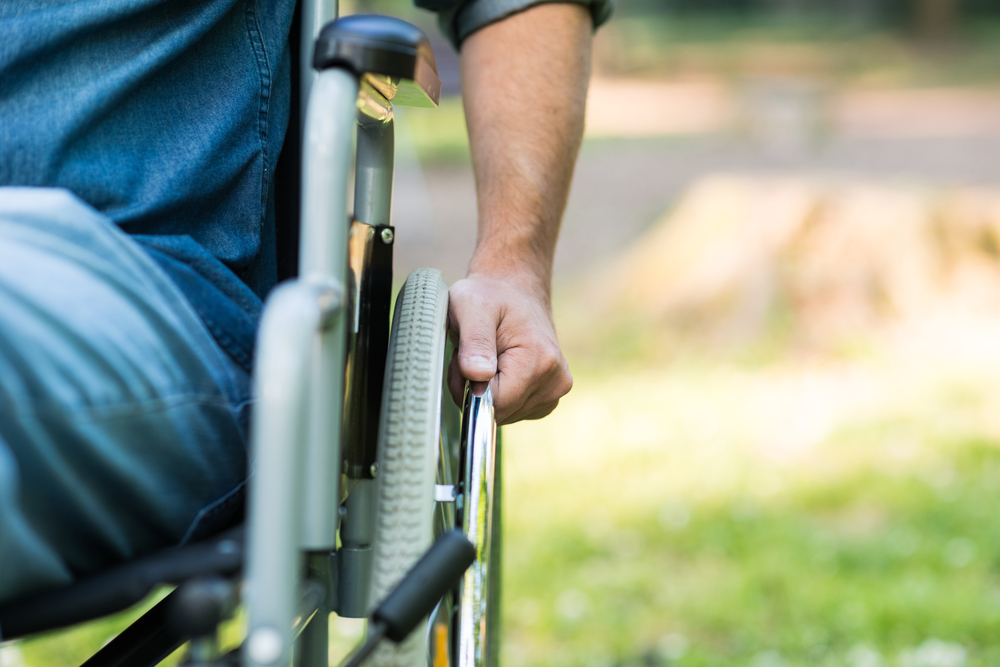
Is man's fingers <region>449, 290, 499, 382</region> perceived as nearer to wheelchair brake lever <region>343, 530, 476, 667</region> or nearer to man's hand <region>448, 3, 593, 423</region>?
man's hand <region>448, 3, 593, 423</region>

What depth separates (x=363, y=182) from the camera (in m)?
0.95

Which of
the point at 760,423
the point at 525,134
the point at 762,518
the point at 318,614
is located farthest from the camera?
the point at 760,423

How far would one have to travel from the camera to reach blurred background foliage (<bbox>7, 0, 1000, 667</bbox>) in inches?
86.7

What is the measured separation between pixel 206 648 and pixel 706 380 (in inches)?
136

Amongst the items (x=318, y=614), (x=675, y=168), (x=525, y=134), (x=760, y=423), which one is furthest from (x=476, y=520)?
(x=675, y=168)

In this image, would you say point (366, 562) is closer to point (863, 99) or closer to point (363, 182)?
point (363, 182)

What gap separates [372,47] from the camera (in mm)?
723

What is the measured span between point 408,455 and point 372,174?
0.98 feet

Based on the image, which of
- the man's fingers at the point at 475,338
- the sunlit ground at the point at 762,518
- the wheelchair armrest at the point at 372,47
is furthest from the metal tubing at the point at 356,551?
the sunlit ground at the point at 762,518

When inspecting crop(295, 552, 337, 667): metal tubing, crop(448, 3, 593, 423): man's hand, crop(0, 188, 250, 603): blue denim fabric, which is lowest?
crop(295, 552, 337, 667): metal tubing

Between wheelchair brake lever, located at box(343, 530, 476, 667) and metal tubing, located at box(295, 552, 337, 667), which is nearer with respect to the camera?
wheelchair brake lever, located at box(343, 530, 476, 667)

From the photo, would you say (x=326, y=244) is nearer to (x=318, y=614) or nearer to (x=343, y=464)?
(x=343, y=464)

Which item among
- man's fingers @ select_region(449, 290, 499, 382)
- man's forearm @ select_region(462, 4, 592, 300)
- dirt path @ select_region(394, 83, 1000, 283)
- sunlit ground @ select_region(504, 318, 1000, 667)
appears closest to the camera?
man's fingers @ select_region(449, 290, 499, 382)

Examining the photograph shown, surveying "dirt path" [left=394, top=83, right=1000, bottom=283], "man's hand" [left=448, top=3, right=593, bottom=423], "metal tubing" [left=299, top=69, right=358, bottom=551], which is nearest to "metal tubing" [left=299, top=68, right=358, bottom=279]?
"metal tubing" [left=299, top=69, right=358, bottom=551]
